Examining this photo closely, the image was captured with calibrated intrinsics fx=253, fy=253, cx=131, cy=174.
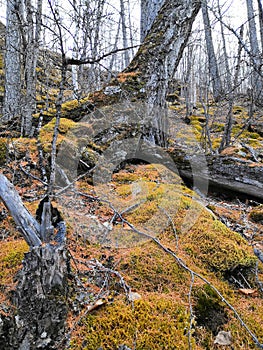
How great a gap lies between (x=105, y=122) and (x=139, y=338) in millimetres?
3519

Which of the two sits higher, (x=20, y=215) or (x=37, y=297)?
(x=20, y=215)

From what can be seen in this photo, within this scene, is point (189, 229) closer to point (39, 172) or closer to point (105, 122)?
point (39, 172)

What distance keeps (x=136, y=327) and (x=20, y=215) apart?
101 centimetres

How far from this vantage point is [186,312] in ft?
5.75

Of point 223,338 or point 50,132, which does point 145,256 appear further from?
point 50,132

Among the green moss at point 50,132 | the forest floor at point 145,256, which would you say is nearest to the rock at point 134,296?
the forest floor at point 145,256

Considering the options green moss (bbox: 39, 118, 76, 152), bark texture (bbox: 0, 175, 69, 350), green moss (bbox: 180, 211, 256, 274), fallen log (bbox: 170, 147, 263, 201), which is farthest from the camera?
green moss (bbox: 39, 118, 76, 152)

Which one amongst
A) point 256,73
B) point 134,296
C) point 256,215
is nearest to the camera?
point 134,296

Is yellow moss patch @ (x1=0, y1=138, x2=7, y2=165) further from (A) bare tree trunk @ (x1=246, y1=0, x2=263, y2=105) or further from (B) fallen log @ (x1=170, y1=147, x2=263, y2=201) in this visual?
(A) bare tree trunk @ (x1=246, y1=0, x2=263, y2=105)

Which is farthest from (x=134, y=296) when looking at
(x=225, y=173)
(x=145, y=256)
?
(x=225, y=173)

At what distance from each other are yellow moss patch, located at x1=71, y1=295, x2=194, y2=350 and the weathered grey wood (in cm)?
61

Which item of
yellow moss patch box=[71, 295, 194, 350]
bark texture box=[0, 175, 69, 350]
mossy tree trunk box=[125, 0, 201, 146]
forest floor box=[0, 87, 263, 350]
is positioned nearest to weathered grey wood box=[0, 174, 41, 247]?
bark texture box=[0, 175, 69, 350]

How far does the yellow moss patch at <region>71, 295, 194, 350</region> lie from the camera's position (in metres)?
1.50

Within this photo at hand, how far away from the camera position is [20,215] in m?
1.61
